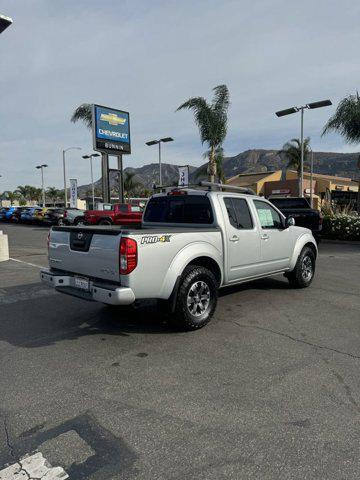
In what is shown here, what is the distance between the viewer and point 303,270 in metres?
7.57

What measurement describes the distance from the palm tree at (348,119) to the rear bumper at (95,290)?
732 inches

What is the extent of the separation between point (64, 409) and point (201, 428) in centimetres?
115

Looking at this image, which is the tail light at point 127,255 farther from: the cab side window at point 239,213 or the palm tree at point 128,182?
the palm tree at point 128,182

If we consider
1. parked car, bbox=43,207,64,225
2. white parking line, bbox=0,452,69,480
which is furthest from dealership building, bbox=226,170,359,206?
white parking line, bbox=0,452,69,480

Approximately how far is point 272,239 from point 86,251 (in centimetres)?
324

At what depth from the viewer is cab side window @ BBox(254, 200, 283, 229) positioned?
21.9 feet

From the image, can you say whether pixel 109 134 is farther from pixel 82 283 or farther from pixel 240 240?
pixel 82 283

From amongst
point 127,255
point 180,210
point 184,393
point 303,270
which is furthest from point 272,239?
point 184,393

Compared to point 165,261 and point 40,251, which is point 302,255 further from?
point 40,251

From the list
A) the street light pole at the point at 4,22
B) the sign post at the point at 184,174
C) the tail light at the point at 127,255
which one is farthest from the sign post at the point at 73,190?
the tail light at the point at 127,255

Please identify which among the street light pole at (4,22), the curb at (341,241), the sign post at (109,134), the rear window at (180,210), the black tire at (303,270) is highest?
the sign post at (109,134)

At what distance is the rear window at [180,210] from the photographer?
606 cm

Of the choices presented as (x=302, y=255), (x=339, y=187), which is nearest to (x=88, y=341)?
(x=302, y=255)

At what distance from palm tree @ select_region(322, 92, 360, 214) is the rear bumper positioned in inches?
732
